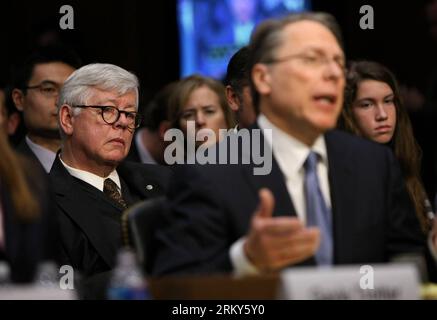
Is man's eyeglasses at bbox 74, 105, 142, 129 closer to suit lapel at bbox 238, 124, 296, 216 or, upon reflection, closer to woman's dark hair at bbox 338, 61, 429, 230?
woman's dark hair at bbox 338, 61, 429, 230

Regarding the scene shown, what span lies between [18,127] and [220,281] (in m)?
3.55

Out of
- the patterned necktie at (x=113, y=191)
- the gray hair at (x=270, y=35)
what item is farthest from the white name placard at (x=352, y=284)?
the patterned necktie at (x=113, y=191)

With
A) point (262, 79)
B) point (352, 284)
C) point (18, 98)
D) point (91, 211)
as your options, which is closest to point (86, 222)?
point (91, 211)

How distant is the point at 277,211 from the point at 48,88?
9.20ft

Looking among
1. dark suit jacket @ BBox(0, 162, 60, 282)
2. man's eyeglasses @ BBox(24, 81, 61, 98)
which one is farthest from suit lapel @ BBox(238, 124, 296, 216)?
man's eyeglasses @ BBox(24, 81, 61, 98)

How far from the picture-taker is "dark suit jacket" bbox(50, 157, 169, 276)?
14.2 feet

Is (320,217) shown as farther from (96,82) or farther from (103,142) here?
(96,82)

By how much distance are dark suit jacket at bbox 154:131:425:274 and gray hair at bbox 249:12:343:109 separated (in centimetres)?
33

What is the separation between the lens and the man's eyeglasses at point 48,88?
5.73m

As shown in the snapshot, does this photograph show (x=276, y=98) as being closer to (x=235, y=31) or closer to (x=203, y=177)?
(x=203, y=177)

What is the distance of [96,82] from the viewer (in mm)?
4918

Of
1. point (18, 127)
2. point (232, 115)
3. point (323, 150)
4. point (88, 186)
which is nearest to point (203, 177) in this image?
point (323, 150)

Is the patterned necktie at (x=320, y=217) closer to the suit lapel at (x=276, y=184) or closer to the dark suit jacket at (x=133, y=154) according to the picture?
the suit lapel at (x=276, y=184)

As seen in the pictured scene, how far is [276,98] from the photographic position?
335 centimetres
